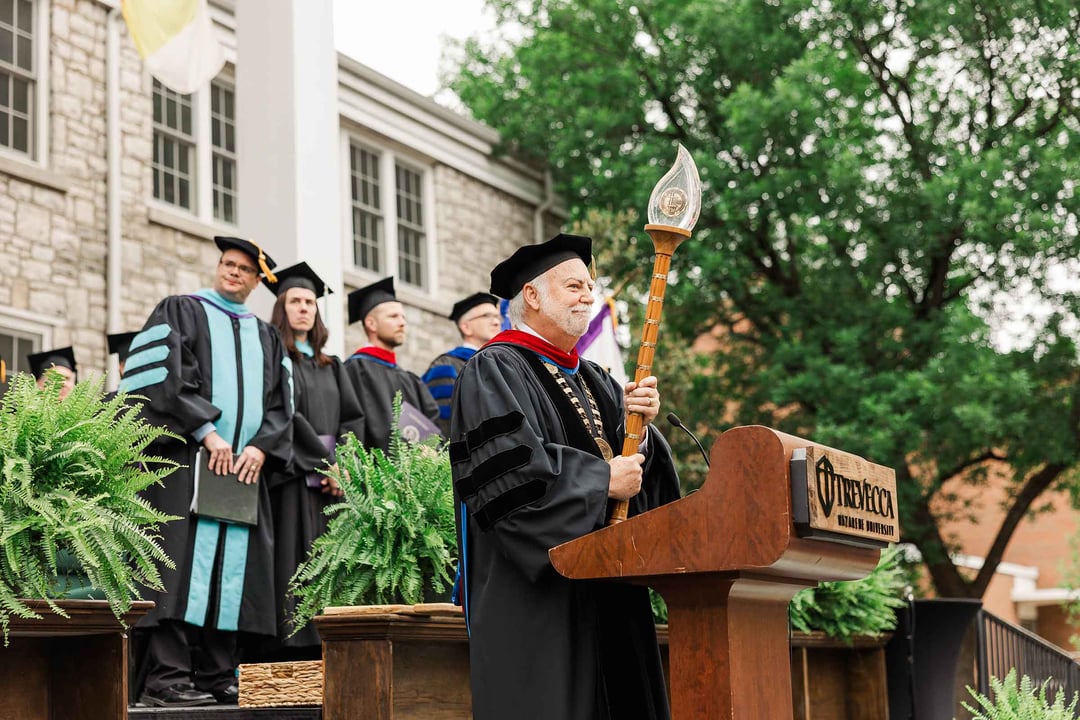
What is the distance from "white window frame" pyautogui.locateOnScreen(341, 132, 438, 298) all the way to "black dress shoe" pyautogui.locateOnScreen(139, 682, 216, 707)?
8739 millimetres

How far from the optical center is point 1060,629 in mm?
27766

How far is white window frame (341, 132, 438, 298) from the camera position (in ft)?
47.7

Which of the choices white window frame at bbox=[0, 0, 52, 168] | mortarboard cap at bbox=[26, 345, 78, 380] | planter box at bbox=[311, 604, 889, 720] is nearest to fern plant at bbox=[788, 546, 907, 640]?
planter box at bbox=[311, 604, 889, 720]

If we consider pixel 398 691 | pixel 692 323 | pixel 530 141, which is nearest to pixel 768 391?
pixel 692 323

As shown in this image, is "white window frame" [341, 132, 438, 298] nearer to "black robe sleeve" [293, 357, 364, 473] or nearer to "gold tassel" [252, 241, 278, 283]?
"black robe sleeve" [293, 357, 364, 473]

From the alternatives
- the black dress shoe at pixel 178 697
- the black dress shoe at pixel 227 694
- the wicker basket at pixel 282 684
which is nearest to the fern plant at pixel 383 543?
the wicker basket at pixel 282 684

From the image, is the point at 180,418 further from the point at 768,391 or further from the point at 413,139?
the point at 768,391

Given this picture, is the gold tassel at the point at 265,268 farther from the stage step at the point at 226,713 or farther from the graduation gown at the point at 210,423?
the stage step at the point at 226,713

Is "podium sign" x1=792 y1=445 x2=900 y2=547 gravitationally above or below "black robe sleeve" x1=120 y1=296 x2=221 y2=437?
below

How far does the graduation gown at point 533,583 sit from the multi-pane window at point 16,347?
819 cm

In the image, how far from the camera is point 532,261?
407cm

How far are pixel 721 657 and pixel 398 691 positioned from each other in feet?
5.63

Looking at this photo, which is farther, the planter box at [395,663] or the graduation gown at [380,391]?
the graduation gown at [380,391]

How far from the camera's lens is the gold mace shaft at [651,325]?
3.60 m
